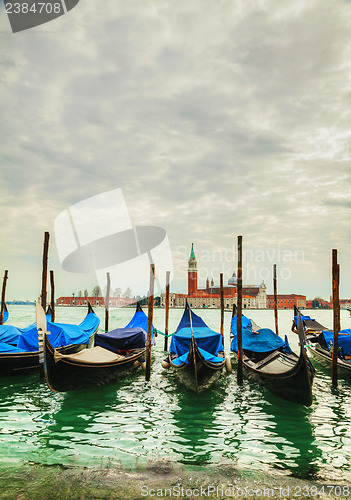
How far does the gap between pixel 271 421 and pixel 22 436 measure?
4.17m

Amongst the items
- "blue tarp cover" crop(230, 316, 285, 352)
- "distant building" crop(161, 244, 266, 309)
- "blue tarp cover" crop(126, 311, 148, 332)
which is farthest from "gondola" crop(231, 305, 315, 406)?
"distant building" crop(161, 244, 266, 309)

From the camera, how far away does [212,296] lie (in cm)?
10556

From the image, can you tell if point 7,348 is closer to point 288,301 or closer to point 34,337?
point 34,337

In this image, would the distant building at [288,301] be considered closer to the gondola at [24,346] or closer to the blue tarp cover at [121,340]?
the blue tarp cover at [121,340]

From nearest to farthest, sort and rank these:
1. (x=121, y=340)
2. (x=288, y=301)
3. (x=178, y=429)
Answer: (x=178, y=429), (x=121, y=340), (x=288, y=301)

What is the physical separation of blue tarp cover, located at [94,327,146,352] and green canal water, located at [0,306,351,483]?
6.32 ft

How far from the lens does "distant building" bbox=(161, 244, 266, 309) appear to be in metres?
101

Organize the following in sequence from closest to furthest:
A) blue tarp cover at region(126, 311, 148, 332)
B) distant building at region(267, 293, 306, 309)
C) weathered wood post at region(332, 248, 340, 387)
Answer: weathered wood post at region(332, 248, 340, 387), blue tarp cover at region(126, 311, 148, 332), distant building at region(267, 293, 306, 309)

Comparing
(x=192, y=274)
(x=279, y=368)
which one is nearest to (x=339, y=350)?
(x=279, y=368)

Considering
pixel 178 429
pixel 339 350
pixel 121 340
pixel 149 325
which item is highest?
pixel 149 325

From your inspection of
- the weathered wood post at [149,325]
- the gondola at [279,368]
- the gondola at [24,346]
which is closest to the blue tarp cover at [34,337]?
the gondola at [24,346]

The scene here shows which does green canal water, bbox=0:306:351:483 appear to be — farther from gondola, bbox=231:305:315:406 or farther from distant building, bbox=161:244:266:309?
distant building, bbox=161:244:266:309

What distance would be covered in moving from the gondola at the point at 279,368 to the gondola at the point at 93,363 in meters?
3.30

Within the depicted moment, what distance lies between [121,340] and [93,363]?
9.21 feet
